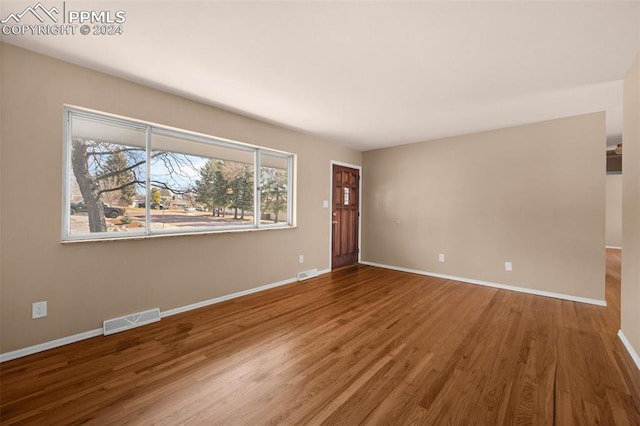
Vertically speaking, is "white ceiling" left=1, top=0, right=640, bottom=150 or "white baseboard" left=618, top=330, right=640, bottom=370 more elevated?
"white ceiling" left=1, top=0, right=640, bottom=150

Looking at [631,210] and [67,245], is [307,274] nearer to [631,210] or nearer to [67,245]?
[67,245]

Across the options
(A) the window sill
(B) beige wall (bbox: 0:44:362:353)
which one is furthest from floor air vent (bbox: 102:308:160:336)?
(A) the window sill

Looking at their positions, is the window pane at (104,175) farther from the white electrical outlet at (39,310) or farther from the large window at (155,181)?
the white electrical outlet at (39,310)

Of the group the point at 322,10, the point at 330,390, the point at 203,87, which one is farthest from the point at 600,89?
the point at 203,87

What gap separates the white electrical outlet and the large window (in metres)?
0.59

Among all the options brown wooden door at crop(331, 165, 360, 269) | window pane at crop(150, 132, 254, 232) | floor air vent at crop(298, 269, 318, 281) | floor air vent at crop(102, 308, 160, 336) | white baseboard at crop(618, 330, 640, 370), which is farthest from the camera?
brown wooden door at crop(331, 165, 360, 269)

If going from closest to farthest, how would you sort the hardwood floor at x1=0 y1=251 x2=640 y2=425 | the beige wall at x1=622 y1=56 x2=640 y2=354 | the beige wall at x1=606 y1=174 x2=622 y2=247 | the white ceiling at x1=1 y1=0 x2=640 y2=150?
the hardwood floor at x1=0 y1=251 x2=640 y2=425, the white ceiling at x1=1 y1=0 x2=640 y2=150, the beige wall at x1=622 y1=56 x2=640 y2=354, the beige wall at x1=606 y1=174 x2=622 y2=247

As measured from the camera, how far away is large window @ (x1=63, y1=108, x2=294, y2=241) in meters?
2.50

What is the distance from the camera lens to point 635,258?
2229 mm

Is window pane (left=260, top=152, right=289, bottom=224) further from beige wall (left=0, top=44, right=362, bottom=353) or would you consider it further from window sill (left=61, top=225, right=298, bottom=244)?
beige wall (left=0, top=44, right=362, bottom=353)

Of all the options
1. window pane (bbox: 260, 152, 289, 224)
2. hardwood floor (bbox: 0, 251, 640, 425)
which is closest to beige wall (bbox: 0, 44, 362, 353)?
hardwood floor (bbox: 0, 251, 640, 425)

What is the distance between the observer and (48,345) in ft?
7.41

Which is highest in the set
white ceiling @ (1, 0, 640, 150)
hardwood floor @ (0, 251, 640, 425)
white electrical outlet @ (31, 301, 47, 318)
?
white ceiling @ (1, 0, 640, 150)

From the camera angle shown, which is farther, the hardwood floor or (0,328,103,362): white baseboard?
(0,328,103,362): white baseboard
